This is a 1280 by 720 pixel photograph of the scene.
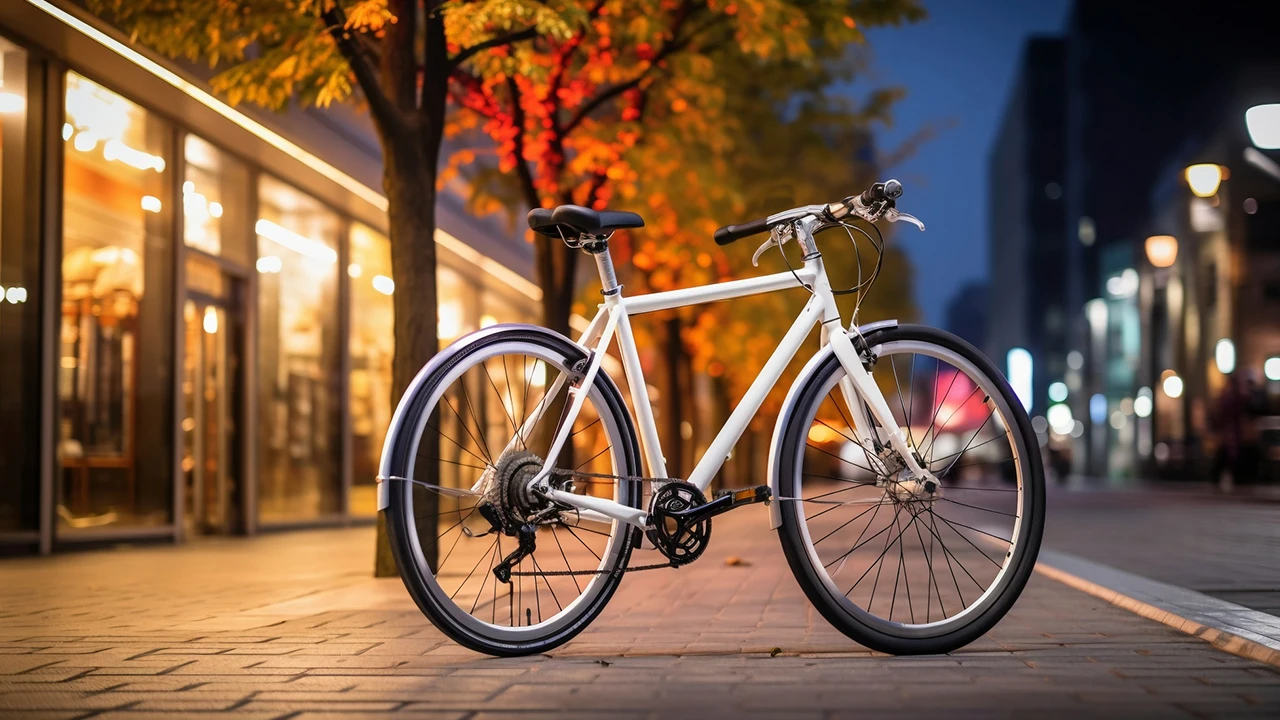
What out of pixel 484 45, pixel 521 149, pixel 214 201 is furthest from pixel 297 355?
pixel 484 45

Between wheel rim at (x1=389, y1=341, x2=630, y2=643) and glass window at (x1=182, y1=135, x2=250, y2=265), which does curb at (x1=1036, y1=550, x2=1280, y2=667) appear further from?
glass window at (x1=182, y1=135, x2=250, y2=265)

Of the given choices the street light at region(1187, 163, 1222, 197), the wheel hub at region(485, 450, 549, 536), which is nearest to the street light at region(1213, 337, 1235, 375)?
the street light at region(1187, 163, 1222, 197)

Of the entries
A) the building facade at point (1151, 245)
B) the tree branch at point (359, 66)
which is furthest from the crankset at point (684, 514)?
the building facade at point (1151, 245)

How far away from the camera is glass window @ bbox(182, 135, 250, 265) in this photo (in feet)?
43.9

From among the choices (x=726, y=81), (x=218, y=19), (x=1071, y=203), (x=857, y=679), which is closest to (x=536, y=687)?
(x=857, y=679)

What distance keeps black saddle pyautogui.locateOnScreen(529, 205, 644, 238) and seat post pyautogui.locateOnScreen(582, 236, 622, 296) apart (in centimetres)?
3

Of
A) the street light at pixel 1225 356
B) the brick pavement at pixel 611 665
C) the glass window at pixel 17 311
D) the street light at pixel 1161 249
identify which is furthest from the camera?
the street light at pixel 1225 356

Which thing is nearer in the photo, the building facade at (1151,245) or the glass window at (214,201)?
the glass window at (214,201)

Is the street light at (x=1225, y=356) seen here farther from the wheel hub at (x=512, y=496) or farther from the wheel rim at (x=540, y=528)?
the wheel hub at (x=512, y=496)

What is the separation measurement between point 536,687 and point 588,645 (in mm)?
990

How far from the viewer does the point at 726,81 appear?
15.4 metres

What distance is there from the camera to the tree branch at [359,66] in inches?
307

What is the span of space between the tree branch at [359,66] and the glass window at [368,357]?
31.3 feet

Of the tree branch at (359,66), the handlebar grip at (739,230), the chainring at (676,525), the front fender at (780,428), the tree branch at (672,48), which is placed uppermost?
the tree branch at (672,48)
